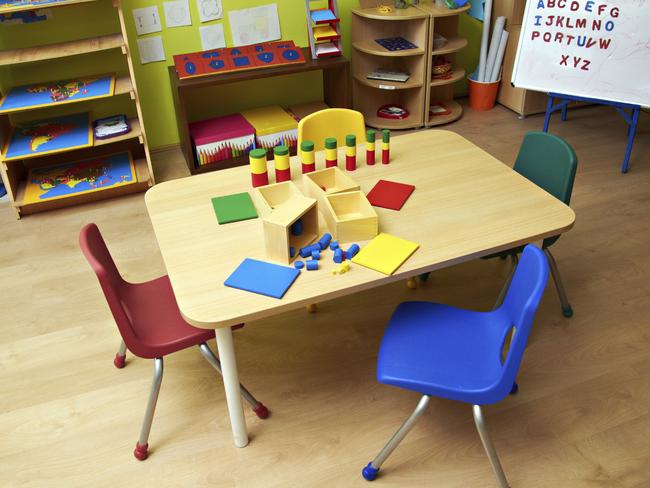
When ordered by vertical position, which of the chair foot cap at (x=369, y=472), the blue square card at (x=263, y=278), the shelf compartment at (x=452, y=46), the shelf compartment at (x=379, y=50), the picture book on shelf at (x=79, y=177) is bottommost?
the chair foot cap at (x=369, y=472)

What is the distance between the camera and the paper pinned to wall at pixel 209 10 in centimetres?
383

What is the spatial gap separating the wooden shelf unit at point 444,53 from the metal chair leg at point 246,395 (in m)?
2.79

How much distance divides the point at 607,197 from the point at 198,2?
8.95 ft

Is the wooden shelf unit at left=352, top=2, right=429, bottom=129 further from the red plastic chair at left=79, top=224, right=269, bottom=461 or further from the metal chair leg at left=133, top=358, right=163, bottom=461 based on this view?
the metal chair leg at left=133, top=358, right=163, bottom=461

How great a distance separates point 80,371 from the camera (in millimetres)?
2416

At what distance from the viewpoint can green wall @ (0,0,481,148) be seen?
11.8ft

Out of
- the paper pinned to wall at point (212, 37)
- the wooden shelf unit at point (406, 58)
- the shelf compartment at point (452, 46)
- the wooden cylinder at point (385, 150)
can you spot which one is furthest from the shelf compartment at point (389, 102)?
the wooden cylinder at point (385, 150)

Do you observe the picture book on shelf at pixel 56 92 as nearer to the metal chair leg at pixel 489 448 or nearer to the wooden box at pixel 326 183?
the wooden box at pixel 326 183

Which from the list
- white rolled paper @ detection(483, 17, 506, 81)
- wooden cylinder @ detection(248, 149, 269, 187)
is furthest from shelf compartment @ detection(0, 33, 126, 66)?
white rolled paper @ detection(483, 17, 506, 81)

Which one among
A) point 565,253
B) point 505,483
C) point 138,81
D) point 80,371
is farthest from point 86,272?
point 565,253

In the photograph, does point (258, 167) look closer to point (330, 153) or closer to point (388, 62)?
point (330, 153)

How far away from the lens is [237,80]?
3.70 meters

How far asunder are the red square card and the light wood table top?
3cm

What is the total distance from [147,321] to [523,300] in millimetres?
1194
